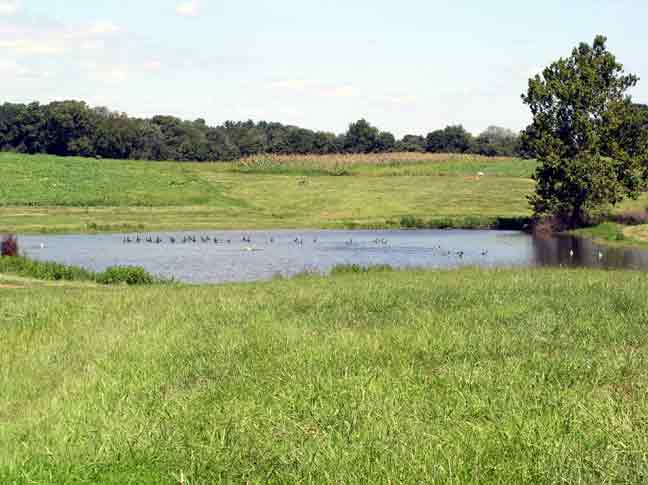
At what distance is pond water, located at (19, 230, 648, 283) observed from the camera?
4000 cm

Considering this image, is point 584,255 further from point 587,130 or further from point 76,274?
point 76,274

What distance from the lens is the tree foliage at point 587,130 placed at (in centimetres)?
5778

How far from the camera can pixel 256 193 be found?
95.0 meters

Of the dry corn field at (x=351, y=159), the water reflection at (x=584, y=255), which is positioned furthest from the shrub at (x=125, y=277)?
the dry corn field at (x=351, y=159)

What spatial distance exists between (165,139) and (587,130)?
119 m

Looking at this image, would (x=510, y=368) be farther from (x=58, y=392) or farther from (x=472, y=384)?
(x=58, y=392)

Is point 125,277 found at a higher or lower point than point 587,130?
lower

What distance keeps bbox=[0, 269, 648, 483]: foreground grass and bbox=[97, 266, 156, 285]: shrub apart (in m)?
13.3

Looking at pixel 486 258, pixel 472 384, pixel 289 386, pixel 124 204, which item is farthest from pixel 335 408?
pixel 124 204

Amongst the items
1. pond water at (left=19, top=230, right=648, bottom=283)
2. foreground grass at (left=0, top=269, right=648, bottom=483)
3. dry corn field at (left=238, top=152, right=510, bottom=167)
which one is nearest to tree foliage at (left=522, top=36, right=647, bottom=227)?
pond water at (left=19, top=230, right=648, bottom=283)

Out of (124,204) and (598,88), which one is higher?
(598,88)

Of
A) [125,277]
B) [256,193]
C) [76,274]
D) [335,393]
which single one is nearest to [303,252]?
[125,277]

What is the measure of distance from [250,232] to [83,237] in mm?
13867

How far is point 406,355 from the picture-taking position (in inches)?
476
